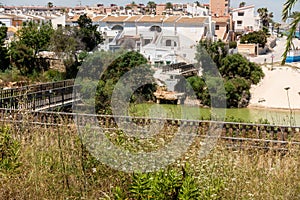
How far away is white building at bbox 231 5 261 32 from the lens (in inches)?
1854

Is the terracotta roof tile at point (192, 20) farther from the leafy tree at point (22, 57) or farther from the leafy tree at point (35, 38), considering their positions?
the leafy tree at point (22, 57)

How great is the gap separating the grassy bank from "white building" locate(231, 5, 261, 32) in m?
45.3

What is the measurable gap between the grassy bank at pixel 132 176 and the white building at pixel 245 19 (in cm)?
4531

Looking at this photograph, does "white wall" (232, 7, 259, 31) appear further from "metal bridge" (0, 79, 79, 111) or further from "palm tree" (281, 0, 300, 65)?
"palm tree" (281, 0, 300, 65)

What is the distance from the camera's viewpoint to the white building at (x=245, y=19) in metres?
47.1

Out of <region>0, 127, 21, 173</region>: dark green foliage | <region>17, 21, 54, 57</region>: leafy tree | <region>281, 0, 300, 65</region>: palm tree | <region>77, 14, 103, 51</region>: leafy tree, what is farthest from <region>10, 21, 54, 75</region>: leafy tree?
<region>0, 127, 21, 173</region>: dark green foliage

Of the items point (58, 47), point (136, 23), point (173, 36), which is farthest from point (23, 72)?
point (136, 23)

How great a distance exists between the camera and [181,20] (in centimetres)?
3281

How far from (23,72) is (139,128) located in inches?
788

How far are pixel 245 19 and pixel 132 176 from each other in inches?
1835

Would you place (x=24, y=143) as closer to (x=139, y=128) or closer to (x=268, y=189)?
(x=139, y=128)

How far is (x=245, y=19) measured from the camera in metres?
47.4

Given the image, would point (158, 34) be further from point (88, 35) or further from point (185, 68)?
point (185, 68)

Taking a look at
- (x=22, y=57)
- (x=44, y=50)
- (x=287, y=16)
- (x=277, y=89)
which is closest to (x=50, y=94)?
(x=287, y=16)
